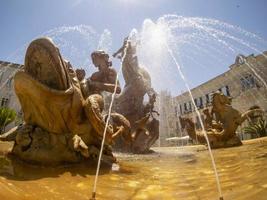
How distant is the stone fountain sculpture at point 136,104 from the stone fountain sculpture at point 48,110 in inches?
183

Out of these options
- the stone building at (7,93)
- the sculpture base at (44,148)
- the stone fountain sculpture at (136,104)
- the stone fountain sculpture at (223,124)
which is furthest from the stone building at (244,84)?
the sculpture base at (44,148)

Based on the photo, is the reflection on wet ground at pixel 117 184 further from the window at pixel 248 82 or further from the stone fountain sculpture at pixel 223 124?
the window at pixel 248 82

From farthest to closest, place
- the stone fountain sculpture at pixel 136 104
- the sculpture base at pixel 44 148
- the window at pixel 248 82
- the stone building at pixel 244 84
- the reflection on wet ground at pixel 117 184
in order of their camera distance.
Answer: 1. the window at pixel 248 82
2. the stone building at pixel 244 84
3. the stone fountain sculpture at pixel 136 104
4. the sculpture base at pixel 44 148
5. the reflection on wet ground at pixel 117 184

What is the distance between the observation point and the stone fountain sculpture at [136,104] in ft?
26.6

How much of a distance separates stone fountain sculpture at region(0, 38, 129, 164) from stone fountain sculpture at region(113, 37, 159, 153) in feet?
15.3

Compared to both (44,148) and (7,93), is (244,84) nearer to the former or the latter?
(7,93)

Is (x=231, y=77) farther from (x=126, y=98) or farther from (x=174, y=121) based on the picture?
(x=126, y=98)

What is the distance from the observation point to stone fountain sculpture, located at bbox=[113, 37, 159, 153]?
8102mm

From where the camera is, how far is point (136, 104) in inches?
361

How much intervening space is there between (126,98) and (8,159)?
6454 millimetres

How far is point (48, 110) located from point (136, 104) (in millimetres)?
6068

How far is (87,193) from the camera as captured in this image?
230 cm

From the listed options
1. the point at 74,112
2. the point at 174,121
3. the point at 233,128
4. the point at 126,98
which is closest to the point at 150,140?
the point at 126,98

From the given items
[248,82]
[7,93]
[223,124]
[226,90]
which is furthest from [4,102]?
[223,124]
